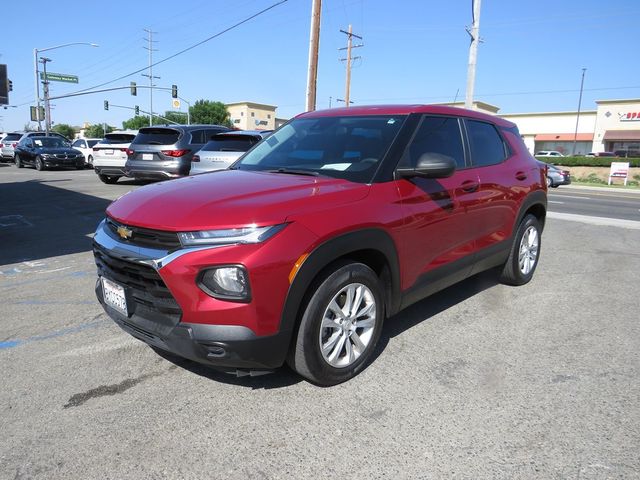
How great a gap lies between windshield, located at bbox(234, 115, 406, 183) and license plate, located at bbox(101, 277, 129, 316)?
141cm

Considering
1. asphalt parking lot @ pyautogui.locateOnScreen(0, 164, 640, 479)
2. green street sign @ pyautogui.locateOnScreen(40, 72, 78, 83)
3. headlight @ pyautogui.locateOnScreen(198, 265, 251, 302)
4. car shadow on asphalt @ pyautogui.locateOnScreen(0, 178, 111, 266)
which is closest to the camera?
asphalt parking lot @ pyautogui.locateOnScreen(0, 164, 640, 479)

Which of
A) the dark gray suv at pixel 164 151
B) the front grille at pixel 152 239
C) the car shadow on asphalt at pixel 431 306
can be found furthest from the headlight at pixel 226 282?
the dark gray suv at pixel 164 151

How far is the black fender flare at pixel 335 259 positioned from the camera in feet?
8.47

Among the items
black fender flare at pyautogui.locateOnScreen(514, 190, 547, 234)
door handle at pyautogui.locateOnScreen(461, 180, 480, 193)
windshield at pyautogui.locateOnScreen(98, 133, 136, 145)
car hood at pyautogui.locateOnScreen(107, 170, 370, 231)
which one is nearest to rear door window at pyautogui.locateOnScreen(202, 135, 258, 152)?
black fender flare at pyautogui.locateOnScreen(514, 190, 547, 234)

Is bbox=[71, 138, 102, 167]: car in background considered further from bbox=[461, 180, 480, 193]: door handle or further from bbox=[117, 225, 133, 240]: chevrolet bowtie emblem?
bbox=[461, 180, 480, 193]: door handle

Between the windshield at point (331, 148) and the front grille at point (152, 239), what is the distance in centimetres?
121

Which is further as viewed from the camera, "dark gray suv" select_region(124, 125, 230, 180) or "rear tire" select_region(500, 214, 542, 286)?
"dark gray suv" select_region(124, 125, 230, 180)

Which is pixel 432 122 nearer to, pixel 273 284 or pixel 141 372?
pixel 273 284

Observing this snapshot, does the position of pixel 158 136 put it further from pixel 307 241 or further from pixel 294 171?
pixel 307 241

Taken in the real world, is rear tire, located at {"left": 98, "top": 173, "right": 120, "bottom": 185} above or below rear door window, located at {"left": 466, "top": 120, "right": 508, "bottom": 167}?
below

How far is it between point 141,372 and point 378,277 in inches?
66.2

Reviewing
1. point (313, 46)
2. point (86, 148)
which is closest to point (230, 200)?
point (313, 46)

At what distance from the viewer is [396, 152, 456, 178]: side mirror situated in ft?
10.4

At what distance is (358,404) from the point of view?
2.82m
